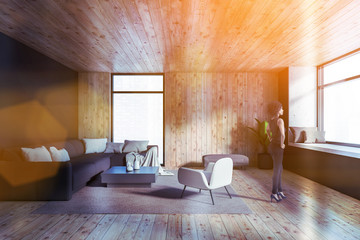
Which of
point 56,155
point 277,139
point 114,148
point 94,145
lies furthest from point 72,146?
point 277,139

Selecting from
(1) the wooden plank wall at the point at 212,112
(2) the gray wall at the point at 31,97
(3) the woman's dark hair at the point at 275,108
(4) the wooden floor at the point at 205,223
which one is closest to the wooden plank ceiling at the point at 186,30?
(2) the gray wall at the point at 31,97

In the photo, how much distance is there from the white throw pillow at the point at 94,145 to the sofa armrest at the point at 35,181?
2.40 metres

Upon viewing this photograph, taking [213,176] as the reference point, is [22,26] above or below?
above

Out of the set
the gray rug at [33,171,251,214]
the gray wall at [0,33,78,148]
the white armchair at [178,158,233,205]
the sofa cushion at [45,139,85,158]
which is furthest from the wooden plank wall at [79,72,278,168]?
the white armchair at [178,158,233,205]

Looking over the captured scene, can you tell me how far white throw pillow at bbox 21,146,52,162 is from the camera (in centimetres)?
377

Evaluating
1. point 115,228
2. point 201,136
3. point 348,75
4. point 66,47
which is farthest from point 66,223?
point 348,75

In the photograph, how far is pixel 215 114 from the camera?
6.87 metres

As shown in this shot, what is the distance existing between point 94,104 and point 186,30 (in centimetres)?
420

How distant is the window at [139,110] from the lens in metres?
7.00

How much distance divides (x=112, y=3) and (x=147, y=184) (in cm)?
314

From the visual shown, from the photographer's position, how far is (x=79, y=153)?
229 inches

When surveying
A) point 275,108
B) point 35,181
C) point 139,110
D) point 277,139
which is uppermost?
point 139,110

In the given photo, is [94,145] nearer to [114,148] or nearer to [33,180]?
[114,148]

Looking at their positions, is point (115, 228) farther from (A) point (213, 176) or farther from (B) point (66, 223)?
(A) point (213, 176)
